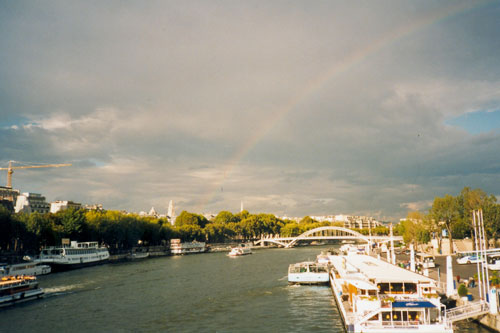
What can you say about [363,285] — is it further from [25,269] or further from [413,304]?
[25,269]

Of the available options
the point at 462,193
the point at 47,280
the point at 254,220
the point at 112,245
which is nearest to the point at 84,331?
the point at 47,280

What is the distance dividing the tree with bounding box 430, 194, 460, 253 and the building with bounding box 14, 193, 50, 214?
127 m

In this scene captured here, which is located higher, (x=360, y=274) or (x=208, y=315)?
(x=360, y=274)

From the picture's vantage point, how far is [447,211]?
Result: 254ft

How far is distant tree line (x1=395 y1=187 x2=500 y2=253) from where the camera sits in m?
72.6

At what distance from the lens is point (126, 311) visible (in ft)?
119

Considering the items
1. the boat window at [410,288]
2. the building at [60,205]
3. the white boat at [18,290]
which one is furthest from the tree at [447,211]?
the building at [60,205]

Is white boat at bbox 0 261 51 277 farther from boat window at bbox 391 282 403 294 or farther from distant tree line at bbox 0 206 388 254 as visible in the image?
boat window at bbox 391 282 403 294

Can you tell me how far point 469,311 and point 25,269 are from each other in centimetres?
6054

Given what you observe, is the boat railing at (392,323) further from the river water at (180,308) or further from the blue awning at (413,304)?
the river water at (180,308)

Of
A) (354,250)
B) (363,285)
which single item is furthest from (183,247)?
(363,285)

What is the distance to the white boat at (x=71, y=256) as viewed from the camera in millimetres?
76125

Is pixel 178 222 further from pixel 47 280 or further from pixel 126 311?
pixel 126 311

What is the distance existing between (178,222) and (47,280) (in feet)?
360
